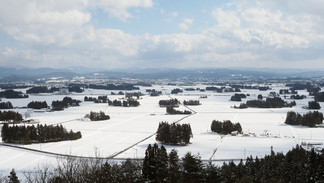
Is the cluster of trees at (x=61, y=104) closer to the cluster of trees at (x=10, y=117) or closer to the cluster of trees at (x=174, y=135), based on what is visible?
the cluster of trees at (x=10, y=117)

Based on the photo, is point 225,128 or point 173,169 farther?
point 225,128

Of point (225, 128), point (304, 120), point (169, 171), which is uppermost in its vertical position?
point (169, 171)

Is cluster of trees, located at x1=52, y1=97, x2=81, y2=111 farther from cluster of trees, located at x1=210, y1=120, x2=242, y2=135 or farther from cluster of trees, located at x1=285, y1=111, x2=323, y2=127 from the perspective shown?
cluster of trees, located at x1=285, y1=111, x2=323, y2=127

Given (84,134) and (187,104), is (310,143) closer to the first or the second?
(84,134)

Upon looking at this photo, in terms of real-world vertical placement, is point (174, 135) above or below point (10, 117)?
above

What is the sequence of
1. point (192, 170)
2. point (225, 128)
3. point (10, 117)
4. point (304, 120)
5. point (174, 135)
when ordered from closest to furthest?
point (192, 170)
point (174, 135)
point (225, 128)
point (304, 120)
point (10, 117)

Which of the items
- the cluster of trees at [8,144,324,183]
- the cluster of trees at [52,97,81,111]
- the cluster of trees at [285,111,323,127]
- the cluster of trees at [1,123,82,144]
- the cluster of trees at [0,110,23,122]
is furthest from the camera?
the cluster of trees at [52,97,81,111]

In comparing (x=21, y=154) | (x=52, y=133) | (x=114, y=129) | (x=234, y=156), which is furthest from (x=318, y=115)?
(x=21, y=154)

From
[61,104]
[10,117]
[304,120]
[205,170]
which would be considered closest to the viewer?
[205,170]

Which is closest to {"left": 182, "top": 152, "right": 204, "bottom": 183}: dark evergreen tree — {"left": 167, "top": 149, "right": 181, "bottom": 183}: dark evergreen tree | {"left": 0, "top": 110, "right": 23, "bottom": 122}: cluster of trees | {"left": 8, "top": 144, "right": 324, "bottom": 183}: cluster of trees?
{"left": 8, "top": 144, "right": 324, "bottom": 183}: cluster of trees

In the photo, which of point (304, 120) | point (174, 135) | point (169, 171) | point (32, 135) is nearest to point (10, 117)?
point (32, 135)

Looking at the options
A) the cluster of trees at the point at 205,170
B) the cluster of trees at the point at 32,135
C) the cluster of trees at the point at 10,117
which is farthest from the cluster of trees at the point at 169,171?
the cluster of trees at the point at 10,117

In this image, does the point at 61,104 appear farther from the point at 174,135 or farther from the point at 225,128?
the point at 174,135
